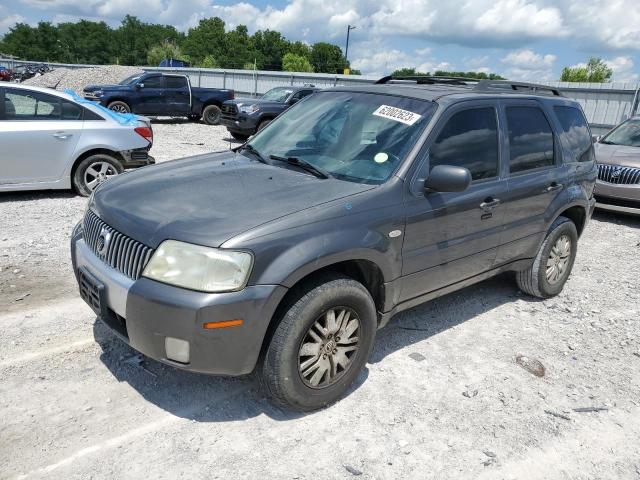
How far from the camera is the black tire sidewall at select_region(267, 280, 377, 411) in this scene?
9.22ft

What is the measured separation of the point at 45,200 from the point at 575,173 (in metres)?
6.72

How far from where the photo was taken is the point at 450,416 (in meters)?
3.21

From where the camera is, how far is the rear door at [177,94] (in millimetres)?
18891

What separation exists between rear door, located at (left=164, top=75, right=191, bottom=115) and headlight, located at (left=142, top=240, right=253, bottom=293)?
17636 mm

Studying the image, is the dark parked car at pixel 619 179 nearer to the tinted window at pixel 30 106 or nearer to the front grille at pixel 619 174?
the front grille at pixel 619 174

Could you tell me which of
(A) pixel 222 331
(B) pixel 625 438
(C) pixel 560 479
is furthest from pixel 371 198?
(B) pixel 625 438

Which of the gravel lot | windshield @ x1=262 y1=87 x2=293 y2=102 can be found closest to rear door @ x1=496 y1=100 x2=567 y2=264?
the gravel lot

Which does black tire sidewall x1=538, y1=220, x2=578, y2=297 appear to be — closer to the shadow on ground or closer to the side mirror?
the shadow on ground

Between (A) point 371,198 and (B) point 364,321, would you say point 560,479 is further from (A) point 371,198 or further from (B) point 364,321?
(A) point 371,198

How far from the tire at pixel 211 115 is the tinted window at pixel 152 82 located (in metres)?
1.87

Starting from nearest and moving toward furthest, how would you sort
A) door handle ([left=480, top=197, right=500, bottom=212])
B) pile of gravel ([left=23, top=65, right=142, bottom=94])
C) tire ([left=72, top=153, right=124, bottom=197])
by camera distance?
door handle ([left=480, top=197, right=500, bottom=212]) < tire ([left=72, top=153, right=124, bottom=197]) < pile of gravel ([left=23, top=65, right=142, bottom=94])

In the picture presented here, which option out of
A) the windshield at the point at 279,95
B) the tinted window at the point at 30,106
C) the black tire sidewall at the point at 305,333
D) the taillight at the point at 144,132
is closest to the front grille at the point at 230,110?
the windshield at the point at 279,95

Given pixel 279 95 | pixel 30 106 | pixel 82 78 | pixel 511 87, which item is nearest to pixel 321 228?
pixel 511 87

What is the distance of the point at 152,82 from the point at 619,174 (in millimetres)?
15432
